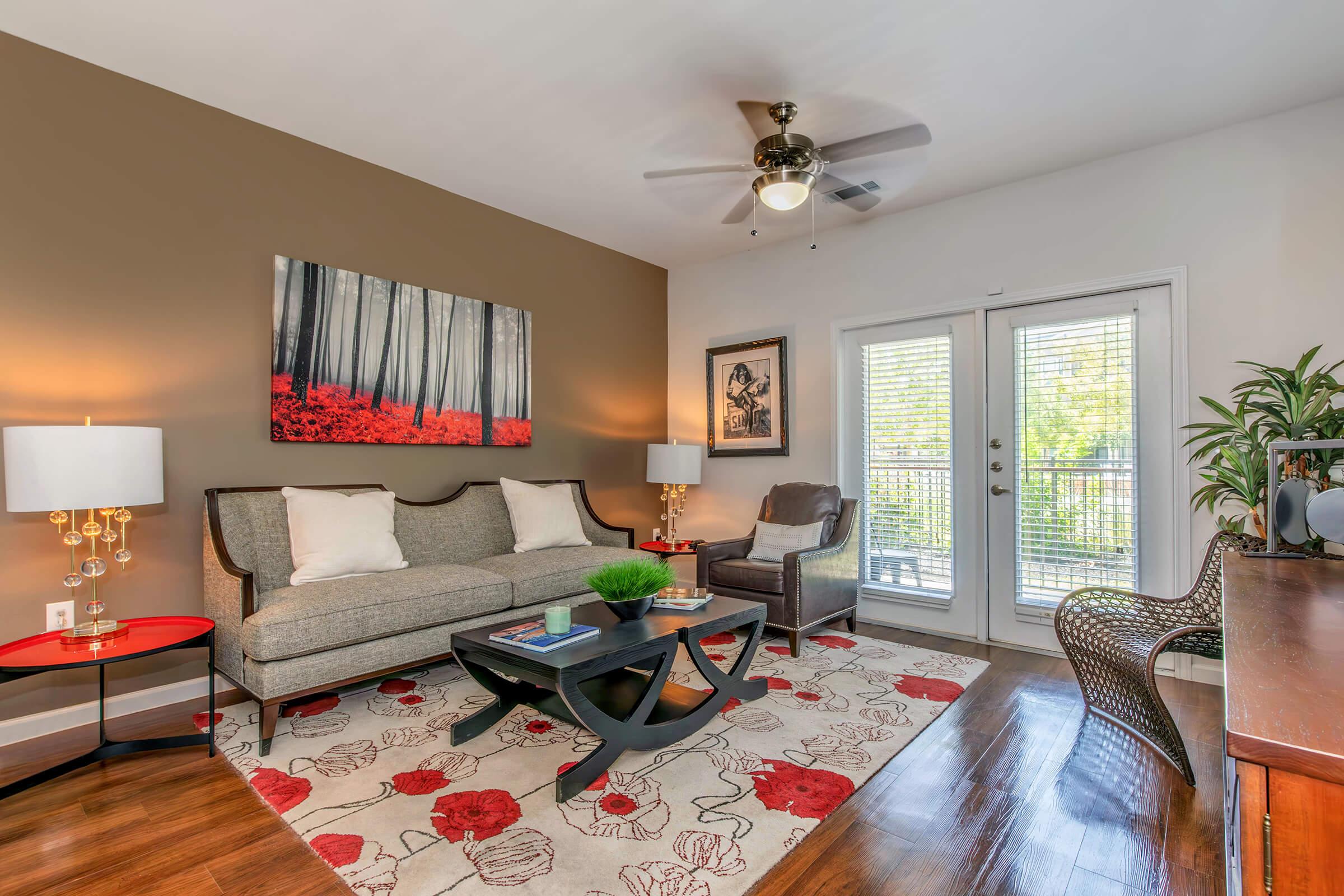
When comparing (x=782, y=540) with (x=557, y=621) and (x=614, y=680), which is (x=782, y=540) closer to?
(x=614, y=680)

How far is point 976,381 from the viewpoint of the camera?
155 inches

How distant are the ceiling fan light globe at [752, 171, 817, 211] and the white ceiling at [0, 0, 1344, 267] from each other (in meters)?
0.39

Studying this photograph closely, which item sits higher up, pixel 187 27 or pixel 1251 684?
pixel 187 27

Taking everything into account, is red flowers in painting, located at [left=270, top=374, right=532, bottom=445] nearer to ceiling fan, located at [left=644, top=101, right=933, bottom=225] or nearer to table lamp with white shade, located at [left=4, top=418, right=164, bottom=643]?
table lamp with white shade, located at [left=4, top=418, right=164, bottom=643]

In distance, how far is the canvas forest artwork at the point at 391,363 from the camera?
331cm

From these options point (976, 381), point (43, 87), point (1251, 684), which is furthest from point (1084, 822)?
point (43, 87)

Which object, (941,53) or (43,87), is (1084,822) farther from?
(43,87)

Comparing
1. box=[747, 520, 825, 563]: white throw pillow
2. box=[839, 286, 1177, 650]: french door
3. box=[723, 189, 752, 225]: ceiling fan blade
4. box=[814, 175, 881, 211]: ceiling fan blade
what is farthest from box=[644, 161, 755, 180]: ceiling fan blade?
box=[747, 520, 825, 563]: white throw pillow

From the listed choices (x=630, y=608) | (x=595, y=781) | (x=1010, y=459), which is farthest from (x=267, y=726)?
(x=1010, y=459)

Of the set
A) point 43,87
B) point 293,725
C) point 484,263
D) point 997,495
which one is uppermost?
point 43,87

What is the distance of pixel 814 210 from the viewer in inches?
164

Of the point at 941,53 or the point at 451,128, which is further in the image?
the point at 451,128

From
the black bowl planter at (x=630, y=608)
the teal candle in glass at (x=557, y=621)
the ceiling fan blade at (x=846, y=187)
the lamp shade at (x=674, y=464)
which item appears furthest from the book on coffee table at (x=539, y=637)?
the lamp shade at (x=674, y=464)

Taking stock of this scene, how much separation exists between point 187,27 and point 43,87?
0.69 m
